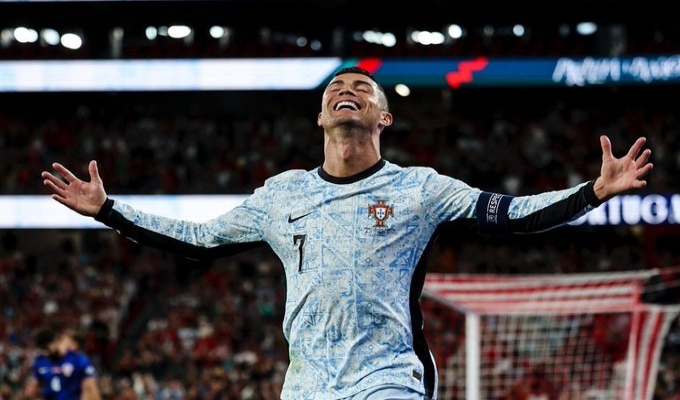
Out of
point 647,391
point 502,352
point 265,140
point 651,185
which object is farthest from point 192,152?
point 647,391

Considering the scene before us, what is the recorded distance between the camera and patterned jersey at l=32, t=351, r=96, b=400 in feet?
33.7

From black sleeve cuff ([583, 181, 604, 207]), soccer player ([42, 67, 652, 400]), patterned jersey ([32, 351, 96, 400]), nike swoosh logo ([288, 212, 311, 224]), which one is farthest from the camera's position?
patterned jersey ([32, 351, 96, 400])

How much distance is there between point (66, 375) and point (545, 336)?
7.34 m

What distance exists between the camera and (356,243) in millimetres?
3938

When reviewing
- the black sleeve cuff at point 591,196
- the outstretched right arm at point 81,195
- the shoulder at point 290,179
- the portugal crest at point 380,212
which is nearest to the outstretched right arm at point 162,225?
the outstretched right arm at point 81,195

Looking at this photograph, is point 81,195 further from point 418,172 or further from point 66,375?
point 66,375

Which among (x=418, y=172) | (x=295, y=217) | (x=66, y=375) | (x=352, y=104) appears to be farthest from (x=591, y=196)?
(x=66, y=375)

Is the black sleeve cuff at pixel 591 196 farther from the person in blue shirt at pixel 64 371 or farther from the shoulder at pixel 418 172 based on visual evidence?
the person in blue shirt at pixel 64 371

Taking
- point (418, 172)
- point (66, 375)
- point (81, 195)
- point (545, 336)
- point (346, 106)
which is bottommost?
point (66, 375)

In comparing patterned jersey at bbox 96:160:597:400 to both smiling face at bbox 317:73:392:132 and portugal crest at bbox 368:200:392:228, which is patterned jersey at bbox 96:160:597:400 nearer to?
portugal crest at bbox 368:200:392:228

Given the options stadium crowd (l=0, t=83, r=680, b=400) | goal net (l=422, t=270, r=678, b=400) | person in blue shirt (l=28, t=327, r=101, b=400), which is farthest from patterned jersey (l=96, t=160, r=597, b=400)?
stadium crowd (l=0, t=83, r=680, b=400)

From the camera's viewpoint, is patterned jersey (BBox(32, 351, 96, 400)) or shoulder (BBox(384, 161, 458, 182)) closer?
shoulder (BBox(384, 161, 458, 182))

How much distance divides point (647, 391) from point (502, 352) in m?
2.63

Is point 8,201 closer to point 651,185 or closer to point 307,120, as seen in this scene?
point 307,120
